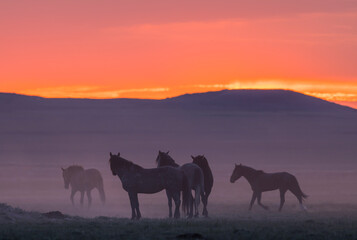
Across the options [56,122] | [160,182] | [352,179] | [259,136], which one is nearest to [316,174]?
[352,179]

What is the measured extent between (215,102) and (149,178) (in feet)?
530

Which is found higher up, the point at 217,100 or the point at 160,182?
the point at 217,100

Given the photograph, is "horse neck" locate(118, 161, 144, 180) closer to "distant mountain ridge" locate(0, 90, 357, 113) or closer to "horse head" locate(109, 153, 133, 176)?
"horse head" locate(109, 153, 133, 176)

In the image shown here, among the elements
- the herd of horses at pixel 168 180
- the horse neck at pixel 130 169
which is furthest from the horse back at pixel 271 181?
the horse neck at pixel 130 169

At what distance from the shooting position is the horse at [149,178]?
24.2 meters

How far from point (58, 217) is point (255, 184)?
10.9m

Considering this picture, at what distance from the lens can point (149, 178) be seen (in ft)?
79.8

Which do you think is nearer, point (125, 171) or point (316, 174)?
point (125, 171)

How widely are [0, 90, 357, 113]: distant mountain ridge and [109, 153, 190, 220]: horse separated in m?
139

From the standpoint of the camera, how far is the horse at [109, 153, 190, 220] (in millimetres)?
24250

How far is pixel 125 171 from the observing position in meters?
24.6

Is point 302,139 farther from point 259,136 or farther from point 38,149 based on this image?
point 38,149

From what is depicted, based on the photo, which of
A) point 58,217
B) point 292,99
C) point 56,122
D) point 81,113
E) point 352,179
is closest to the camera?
point 58,217

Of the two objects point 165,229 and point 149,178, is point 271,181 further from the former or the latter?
point 165,229
